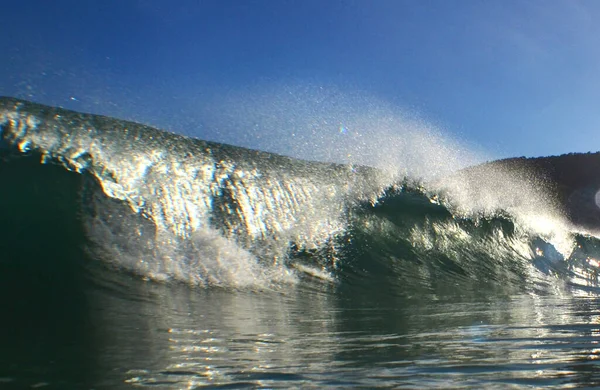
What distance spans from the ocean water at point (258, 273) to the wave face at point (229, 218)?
32mm

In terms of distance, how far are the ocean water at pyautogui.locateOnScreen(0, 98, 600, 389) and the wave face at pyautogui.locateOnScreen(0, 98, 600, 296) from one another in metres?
0.03

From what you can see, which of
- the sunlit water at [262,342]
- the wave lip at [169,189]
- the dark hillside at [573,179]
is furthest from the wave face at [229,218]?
the dark hillside at [573,179]

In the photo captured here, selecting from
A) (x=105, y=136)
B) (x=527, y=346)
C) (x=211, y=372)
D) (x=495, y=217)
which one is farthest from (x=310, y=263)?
(x=495, y=217)

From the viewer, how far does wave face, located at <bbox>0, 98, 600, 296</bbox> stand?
6285 mm

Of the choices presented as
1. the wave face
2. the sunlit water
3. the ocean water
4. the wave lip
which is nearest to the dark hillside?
the ocean water

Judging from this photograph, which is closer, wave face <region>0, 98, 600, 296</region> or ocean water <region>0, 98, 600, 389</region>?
ocean water <region>0, 98, 600, 389</region>

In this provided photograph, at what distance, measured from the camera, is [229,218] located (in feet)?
25.1

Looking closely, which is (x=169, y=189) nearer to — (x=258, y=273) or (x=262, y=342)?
(x=258, y=273)

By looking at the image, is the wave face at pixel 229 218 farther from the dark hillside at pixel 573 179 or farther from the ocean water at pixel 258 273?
the dark hillside at pixel 573 179

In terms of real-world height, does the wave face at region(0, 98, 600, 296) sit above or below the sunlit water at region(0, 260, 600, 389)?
above

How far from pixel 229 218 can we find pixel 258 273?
112 cm

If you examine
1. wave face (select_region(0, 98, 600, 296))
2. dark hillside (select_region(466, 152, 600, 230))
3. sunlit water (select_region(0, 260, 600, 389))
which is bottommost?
sunlit water (select_region(0, 260, 600, 389))

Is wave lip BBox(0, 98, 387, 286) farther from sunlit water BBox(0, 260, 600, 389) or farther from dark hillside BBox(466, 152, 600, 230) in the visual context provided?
dark hillside BBox(466, 152, 600, 230)

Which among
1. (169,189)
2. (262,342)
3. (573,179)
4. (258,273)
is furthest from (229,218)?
(573,179)
